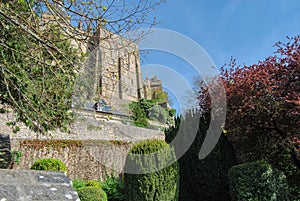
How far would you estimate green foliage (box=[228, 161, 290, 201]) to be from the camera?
15.8 ft

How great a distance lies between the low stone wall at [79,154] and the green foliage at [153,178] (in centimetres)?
537

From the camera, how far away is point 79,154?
985 cm

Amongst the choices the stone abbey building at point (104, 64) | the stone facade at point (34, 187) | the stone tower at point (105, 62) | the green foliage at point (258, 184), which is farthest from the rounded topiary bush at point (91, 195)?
the stone facade at point (34, 187)

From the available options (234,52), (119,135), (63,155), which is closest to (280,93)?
(234,52)

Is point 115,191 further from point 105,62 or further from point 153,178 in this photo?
point 105,62

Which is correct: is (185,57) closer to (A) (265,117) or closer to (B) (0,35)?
(A) (265,117)

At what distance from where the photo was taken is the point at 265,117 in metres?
5.41

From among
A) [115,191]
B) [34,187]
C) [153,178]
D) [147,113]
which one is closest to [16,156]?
[115,191]

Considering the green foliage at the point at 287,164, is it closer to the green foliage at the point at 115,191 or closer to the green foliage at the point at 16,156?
the green foliage at the point at 115,191

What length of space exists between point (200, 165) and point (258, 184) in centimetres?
132

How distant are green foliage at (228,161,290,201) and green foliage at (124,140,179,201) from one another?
126 cm

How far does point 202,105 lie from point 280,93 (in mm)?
2017

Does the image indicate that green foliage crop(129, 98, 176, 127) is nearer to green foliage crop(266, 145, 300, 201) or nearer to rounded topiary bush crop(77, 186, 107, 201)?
green foliage crop(266, 145, 300, 201)

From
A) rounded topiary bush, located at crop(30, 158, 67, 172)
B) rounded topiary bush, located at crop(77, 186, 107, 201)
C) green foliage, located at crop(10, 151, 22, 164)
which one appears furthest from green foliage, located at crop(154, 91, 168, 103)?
rounded topiary bush, located at crop(77, 186, 107, 201)
